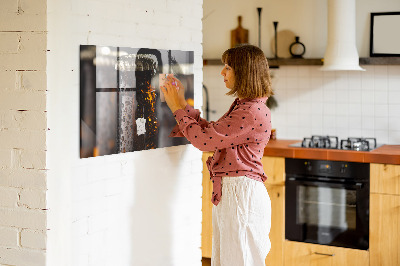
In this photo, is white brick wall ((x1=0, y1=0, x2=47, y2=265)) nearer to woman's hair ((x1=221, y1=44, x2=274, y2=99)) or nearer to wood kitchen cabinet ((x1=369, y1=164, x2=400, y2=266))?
woman's hair ((x1=221, y1=44, x2=274, y2=99))

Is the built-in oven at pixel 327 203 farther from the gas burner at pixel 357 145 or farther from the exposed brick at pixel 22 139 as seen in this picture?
the exposed brick at pixel 22 139

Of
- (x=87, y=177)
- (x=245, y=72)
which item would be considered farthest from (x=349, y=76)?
(x=87, y=177)

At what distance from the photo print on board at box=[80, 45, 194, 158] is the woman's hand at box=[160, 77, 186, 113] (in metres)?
0.04

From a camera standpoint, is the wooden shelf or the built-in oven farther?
the wooden shelf

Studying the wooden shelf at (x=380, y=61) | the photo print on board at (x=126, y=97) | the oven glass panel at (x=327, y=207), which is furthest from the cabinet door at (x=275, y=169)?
the photo print on board at (x=126, y=97)

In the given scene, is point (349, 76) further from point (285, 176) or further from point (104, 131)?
point (104, 131)

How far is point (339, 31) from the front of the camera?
4547mm

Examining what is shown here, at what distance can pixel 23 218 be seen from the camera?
7.65 feet

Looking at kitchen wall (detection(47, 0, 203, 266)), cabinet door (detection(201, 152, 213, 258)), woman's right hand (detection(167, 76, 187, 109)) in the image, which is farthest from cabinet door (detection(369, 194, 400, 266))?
woman's right hand (detection(167, 76, 187, 109))

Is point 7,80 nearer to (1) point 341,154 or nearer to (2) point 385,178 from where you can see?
(1) point 341,154

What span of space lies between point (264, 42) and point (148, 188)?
2.58 m

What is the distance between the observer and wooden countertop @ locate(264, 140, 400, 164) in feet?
13.2

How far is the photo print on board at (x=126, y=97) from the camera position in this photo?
244 centimetres

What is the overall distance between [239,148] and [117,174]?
57 cm
